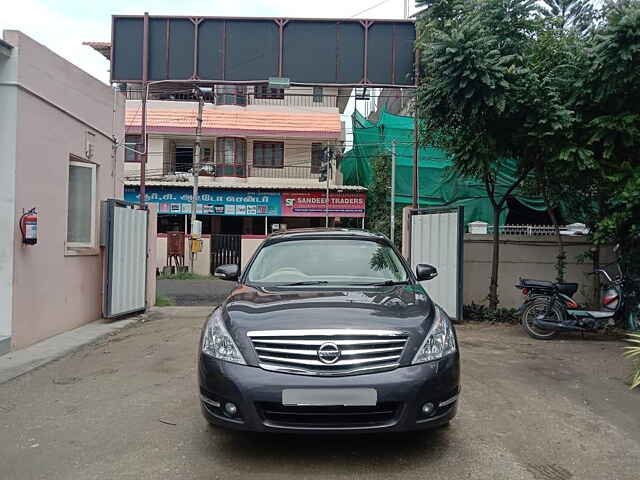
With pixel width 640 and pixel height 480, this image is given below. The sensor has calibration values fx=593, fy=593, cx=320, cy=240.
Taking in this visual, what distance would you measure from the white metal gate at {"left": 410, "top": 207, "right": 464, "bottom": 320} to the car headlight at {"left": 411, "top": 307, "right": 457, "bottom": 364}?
5836 mm

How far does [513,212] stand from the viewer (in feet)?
55.8

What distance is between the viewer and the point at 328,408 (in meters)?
3.52

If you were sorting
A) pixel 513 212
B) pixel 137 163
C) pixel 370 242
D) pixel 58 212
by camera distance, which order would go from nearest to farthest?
pixel 370 242, pixel 58 212, pixel 513 212, pixel 137 163

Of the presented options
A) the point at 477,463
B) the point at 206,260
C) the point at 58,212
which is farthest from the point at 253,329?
the point at 206,260

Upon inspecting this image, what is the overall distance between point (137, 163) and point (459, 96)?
1901 centimetres

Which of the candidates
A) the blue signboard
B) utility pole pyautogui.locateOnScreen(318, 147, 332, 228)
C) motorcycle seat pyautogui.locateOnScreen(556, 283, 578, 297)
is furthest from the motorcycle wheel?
the blue signboard

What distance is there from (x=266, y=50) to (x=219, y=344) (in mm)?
8754

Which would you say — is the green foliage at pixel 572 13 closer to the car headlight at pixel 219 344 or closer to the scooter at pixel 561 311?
the scooter at pixel 561 311

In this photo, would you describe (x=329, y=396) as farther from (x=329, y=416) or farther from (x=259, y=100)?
(x=259, y=100)

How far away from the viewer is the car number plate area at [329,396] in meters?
3.49

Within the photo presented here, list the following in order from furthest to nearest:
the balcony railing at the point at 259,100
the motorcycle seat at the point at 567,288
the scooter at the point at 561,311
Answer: the balcony railing at the point at 259,100 → the motorcycle seat at the point at 567,288 → the scooter at the point at 561,311

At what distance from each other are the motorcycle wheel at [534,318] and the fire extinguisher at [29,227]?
6965 mm

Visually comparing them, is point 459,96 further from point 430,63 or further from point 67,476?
point 67,476

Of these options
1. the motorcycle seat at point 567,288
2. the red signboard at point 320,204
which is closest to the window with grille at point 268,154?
the red signboard at point 320,204
